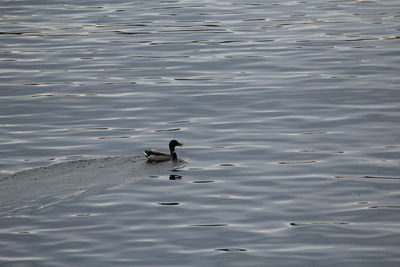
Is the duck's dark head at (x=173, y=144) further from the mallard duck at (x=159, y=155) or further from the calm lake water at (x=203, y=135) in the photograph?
the calm lake water at (x=203, y=135)

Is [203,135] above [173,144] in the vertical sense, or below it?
below

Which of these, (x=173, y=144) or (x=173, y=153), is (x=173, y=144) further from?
(x=173, y=153)

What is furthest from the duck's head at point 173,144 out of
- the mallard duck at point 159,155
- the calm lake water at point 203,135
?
the calm lake water at point 203,135

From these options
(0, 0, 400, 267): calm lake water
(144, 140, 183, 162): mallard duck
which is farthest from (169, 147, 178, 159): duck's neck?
(0, 0, 400, 267): calm lake water

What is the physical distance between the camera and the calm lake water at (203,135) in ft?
49.9

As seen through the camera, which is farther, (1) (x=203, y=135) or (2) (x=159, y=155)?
(1) (x=203, y=135)

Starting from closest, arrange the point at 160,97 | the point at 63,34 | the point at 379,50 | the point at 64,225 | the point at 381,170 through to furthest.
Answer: the point at 64,225 < the point at 381,170 < the point at 160,97 < the point at 379,50 < the point at 63,34

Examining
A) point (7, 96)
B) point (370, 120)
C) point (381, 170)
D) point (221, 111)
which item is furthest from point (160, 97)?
point (381, 170)

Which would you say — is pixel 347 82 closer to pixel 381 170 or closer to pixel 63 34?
pixel 381 170

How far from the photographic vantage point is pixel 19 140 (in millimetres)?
21812

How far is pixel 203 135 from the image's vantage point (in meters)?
21.8

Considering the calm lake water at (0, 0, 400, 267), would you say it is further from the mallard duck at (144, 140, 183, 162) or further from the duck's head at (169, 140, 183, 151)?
the duck's head at (169, 140, 183, 151)

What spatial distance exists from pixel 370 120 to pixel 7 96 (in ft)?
37.5

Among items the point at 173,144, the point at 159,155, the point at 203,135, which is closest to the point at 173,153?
the point at 173,144
